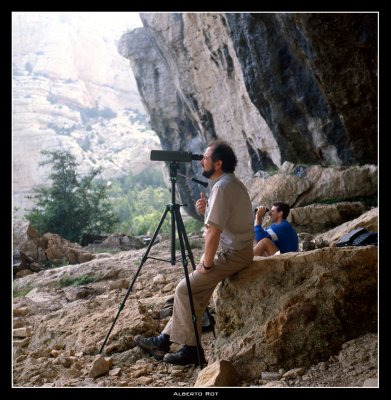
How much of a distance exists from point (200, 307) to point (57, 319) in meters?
2.44

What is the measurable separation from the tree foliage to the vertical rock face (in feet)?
18.2

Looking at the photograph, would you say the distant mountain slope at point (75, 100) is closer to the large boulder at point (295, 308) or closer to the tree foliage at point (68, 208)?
the tree foliage at point (68, 208)

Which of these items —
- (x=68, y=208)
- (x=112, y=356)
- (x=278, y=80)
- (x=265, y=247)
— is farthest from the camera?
(x=68, y=208)

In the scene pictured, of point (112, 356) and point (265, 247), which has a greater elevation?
point (265, 247)

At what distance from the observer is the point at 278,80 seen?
411 inches

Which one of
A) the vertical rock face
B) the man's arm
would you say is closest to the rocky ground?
the man's arm

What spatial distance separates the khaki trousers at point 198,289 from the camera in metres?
3.32

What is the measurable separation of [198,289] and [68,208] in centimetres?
1529

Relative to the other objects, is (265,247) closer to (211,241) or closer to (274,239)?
(274,239)

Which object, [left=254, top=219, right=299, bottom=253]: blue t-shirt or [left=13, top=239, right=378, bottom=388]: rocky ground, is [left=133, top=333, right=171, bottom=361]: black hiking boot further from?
[left=254, top=219, right=299, bottom=253]: blue t-shirt

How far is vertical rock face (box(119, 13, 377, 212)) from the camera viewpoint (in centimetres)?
805

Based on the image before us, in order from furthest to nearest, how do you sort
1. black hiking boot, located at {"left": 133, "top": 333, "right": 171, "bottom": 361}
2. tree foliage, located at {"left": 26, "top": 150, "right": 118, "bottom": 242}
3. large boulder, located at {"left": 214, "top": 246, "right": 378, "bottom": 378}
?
tree foliage, located at {"left": 26, "top": 150, "right": 118, "bottom": 242} → black hiking boot, located at {"left": 133, "top": 333, "right": 171, "bottom": 361} → large boulder, located at {"left": 214, "top": 246, "right": 378, "bottom": 378}

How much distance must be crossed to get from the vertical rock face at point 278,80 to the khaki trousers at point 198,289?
5414 mm

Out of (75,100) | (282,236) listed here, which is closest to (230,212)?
(282,236)
